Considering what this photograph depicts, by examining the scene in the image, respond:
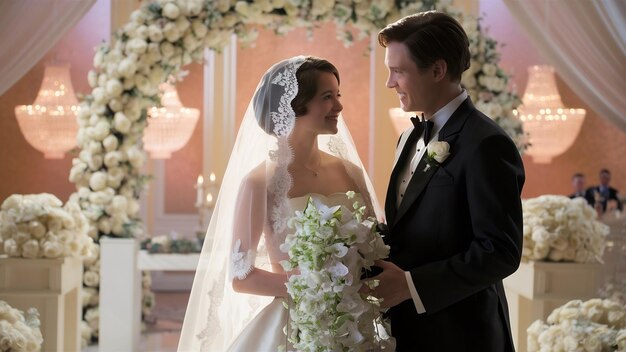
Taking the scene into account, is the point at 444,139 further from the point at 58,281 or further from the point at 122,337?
the point at 122,337

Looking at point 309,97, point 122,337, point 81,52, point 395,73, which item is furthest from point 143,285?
point 395,73

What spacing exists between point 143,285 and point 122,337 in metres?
1.68

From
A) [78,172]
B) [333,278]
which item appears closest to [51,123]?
[78,172]

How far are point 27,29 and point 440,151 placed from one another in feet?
13.1

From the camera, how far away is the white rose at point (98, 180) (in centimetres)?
812

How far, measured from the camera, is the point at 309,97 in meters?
3.51

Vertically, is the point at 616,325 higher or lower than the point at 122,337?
higher

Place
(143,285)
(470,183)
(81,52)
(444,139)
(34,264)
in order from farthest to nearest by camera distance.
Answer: (81,52), (143,285), (34,264), (444,139), (470,183)

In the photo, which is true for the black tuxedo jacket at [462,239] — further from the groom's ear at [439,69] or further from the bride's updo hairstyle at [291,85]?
the bride's updo hairstyle at [291,85]

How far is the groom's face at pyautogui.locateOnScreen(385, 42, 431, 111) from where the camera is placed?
2871 millimetres

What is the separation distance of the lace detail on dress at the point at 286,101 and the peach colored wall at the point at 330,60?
8.24m

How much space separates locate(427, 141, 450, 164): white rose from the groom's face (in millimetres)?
165

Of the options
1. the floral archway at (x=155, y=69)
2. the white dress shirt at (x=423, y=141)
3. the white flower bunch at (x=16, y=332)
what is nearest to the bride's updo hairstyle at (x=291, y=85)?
the white dress shirt at (x=423, y=141)

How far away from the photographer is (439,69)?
2871 millimetres
